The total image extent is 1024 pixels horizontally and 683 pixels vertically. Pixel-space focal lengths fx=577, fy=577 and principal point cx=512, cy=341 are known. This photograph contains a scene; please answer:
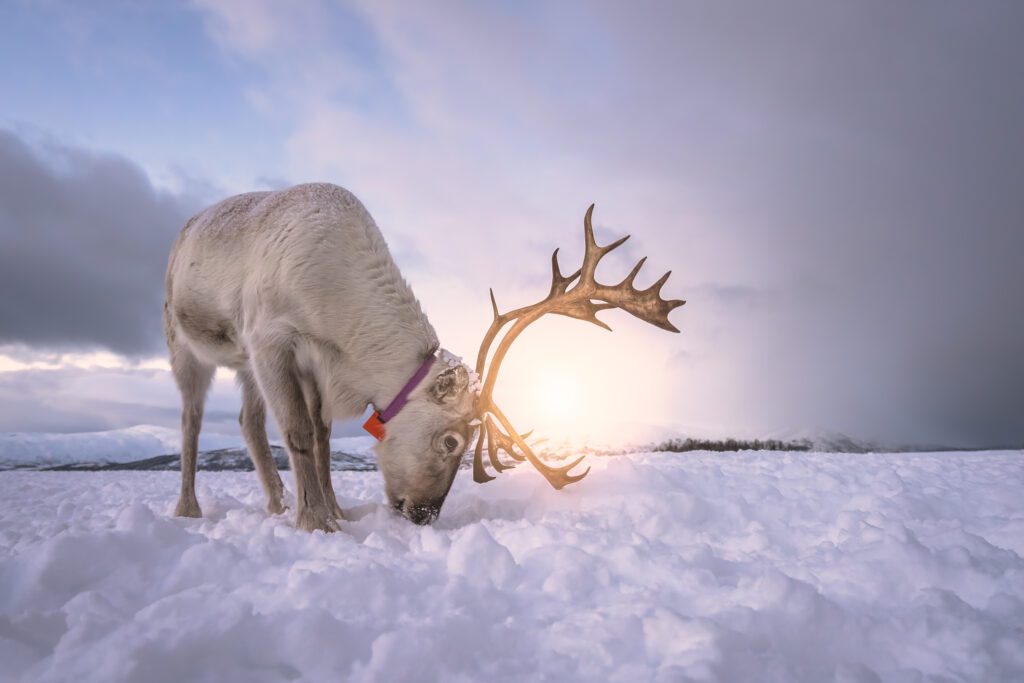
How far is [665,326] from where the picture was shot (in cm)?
461

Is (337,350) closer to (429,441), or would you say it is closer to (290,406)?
(290,406)

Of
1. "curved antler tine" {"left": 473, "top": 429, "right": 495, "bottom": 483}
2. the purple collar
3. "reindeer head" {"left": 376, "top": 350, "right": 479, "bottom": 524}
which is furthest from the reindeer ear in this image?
"curved antler tine" {"left": 473, "top": 429, "right": 495, "bottom": 483}

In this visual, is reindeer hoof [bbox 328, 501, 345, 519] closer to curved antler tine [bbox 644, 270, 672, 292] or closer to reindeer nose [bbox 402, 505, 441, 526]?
reindeer nose [bbox 402, 505, 441, 526]

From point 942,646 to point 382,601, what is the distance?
5.64 ft

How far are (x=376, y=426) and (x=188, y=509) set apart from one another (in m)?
2.07

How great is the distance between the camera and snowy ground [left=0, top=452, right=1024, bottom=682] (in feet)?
4.79

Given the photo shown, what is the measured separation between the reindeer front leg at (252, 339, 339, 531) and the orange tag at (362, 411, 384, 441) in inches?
16.1

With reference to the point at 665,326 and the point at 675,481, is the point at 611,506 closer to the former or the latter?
the point at 675,481

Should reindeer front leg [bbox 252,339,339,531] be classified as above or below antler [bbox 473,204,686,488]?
below

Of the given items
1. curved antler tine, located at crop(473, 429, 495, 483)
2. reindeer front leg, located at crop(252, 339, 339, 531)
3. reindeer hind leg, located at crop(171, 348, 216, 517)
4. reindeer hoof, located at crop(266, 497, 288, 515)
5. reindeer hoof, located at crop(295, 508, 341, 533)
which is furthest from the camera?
reindeer hind leg, located at crop(171, 348, 216, 517)

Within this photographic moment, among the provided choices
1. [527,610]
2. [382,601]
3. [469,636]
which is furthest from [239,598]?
[527,610]

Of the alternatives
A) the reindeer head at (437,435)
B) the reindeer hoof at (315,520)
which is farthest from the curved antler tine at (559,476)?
the reindeer hoof at (315,520)

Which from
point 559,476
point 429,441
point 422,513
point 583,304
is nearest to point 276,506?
point 422,513

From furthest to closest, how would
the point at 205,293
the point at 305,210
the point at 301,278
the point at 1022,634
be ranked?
the point at 205,293, the point at 305,210, the point at 301,278, the point at 1022,634
